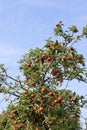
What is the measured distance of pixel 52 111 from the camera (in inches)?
397

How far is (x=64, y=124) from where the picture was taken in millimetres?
10164

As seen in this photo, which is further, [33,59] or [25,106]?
[33,59]

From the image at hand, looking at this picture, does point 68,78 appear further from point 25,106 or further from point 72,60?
point 25,106

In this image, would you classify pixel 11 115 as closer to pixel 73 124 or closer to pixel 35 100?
pixel 35 100

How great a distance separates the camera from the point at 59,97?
9.94 meters

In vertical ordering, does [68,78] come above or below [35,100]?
above

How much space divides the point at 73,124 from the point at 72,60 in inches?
78.3

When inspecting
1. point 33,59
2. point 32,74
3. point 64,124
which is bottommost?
point 64,124

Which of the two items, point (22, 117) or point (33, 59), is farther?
point (33, 59)

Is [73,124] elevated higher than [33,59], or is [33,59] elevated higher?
[33,59]

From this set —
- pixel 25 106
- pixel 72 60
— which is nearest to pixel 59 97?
pixel 25 106

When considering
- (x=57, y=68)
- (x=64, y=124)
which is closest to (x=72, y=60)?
(x=57, y=68)

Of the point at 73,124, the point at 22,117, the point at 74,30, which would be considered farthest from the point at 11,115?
the point at 74,30

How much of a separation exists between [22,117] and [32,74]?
60.1 inches
